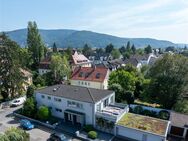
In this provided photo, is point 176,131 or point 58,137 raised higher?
point 58,137

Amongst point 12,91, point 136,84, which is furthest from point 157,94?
point 12,91

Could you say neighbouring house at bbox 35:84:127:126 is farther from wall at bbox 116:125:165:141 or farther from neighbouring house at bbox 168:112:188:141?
neighbouring house at bbox 168:112:188:141

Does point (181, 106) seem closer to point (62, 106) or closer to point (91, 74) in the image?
point (62, 106)

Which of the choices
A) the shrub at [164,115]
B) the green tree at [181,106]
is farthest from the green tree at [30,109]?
the green tree at [181,106]

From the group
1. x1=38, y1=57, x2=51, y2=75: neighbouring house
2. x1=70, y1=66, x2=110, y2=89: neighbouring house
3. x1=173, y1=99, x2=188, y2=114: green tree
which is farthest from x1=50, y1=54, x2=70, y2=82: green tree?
x1=173, y1=99, x2=188, y2=114: green tree

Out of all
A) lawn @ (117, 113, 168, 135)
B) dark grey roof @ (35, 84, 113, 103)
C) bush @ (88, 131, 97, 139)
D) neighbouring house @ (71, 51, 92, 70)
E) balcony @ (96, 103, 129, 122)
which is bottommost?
bush @ (88, 131, 97, 139)

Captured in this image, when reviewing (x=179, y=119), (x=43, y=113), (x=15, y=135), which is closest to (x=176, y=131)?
(x=179, y=119)
